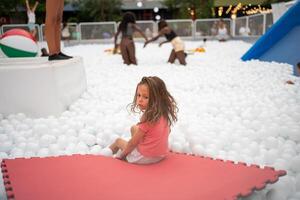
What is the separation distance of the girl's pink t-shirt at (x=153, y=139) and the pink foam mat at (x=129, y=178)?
8 centimetres

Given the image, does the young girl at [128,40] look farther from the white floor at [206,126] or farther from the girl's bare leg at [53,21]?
the girl's bare leg at [53,21]

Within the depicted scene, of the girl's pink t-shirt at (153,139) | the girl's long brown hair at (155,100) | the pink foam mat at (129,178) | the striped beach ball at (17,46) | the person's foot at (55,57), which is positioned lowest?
the pink foam mat at (129,178)

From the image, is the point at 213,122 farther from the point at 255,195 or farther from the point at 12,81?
the point at 12,81

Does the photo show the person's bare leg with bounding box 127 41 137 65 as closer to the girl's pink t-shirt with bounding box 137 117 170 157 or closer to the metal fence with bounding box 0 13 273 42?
the girl's pink t-shirt with bounding box 137 117 170 157

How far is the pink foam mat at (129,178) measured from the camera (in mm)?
1659

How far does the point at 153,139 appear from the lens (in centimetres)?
209

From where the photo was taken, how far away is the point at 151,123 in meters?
2.06

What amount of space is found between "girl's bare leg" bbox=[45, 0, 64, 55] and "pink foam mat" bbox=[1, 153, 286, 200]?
1711 millimetres

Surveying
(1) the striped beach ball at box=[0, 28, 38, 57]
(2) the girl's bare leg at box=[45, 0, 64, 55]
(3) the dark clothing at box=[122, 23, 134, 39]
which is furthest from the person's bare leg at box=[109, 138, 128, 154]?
(3) the dark clothing at box=[122, 23, 134, 39]

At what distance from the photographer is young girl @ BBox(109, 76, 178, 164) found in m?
2.07

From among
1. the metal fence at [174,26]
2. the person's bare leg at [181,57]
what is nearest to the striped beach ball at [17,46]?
the person's bare leg at [181,57]

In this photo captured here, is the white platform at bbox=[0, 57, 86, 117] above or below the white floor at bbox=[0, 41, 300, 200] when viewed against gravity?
above

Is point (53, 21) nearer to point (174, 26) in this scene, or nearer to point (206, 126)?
Result: point (206, 126)

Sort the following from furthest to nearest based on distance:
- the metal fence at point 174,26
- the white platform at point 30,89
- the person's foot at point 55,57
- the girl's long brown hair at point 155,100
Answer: the metal fence at point 174,26
the person's foot at point 55,57
the white platform at point 30,89
the girl's long brown hair at point 155,100
